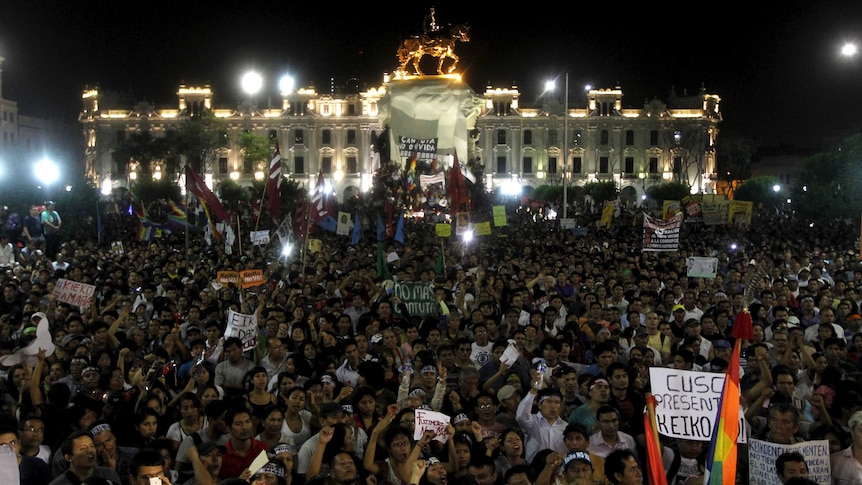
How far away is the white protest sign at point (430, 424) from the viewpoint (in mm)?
5664

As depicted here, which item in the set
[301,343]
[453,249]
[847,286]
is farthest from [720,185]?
[301,343]

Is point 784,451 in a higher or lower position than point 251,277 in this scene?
lower

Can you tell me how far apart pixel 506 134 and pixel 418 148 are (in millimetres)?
42137

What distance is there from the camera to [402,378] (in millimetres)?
7000

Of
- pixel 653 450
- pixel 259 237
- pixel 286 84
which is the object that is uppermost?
pixel 286 84

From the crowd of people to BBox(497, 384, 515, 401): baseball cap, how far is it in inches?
0.9

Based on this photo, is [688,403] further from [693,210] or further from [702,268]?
[693,210]

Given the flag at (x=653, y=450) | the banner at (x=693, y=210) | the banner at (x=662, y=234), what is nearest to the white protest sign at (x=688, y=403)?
the flag at (x=653, y=450)

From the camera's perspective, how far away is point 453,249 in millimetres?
21266

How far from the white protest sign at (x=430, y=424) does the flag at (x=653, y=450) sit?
1.25m

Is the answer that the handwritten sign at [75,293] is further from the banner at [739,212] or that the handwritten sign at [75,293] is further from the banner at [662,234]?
the banner at [739,212]

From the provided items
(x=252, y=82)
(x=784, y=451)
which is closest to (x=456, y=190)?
(x=784, y=451)

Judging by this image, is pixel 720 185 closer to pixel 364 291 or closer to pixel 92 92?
pixel 92 92

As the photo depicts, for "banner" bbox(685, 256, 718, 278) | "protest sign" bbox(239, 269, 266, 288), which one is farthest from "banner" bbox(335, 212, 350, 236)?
"banner" bbox(685, 256, 718, 278)
